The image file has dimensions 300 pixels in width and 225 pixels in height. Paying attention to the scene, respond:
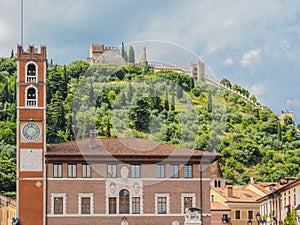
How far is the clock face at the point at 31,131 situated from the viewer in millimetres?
71188

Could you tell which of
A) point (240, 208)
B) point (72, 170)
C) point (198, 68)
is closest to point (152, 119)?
point (240, 208)

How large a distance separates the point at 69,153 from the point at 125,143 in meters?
6.46

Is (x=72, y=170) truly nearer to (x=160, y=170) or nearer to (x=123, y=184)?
(x=123, y=184)

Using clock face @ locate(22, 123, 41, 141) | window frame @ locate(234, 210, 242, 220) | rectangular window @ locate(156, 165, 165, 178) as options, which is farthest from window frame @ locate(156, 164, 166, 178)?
window frame @ locate(234, 210, 242, 220)

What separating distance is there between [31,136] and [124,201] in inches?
359

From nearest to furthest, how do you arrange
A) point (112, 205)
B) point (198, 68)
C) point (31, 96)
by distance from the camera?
point (112, 205) → point (31, 96) → point (198, 68)

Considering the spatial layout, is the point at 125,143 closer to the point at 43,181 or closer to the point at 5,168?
the point at 43,181

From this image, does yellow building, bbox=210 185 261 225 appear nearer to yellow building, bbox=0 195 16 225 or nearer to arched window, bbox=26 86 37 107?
yellow building, bbox=0 195 16 225

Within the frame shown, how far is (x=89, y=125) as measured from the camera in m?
118

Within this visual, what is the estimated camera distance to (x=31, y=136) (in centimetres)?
7125

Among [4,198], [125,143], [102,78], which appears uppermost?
[102,78]

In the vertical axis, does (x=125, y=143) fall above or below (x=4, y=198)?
above

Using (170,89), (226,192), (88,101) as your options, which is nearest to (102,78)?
(88,101)

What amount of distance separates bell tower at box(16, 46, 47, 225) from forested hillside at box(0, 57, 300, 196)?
142 ft
